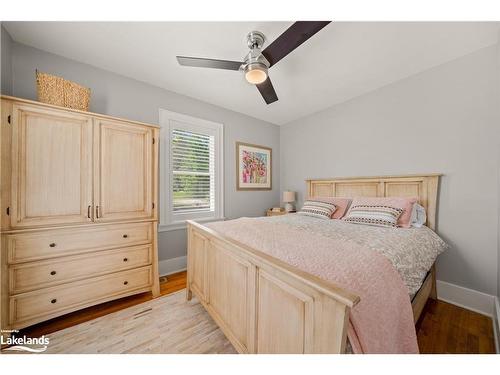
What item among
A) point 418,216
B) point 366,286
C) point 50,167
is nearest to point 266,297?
point 366,286

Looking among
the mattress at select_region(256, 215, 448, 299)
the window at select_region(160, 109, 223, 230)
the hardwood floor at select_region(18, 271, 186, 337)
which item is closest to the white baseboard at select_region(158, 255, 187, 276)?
the hardwood floor at select_region(18, 271, 186, 337)

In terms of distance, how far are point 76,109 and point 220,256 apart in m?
1.80

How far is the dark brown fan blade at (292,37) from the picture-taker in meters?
1.18

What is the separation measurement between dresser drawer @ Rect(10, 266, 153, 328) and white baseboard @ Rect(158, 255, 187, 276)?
1.78 feet

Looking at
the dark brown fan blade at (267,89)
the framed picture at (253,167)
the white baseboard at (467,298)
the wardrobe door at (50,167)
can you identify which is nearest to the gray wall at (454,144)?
the white baseboard at (467,298)

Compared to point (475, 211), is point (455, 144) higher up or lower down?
higher up

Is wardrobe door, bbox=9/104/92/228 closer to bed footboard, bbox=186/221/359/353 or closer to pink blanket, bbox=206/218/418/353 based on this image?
bed footboard, bbox=186/221/359/353

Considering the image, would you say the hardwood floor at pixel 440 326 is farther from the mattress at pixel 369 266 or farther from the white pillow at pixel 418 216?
the white pillow at pixel 418 216

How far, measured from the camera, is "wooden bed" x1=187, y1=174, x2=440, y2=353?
700 millimetres

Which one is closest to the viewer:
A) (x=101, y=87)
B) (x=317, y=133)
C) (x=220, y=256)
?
(x=220, y=256)

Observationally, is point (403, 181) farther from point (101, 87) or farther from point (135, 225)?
point (101, 87)

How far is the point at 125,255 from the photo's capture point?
1.91 meters
